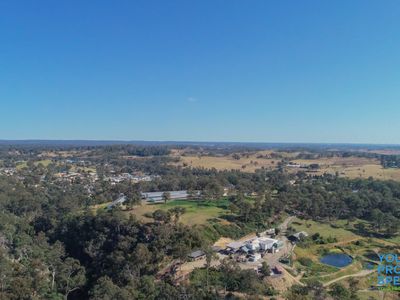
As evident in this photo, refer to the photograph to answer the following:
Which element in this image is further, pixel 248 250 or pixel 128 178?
pixel 128 178

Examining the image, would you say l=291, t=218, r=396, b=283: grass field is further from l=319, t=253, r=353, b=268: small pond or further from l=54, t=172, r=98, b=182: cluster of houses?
l=54, t=172, r=98, b=182: cluster of houses

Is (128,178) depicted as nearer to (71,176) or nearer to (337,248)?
(71,176)

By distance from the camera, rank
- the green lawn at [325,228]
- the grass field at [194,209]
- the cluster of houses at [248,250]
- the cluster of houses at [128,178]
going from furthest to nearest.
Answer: the cluster of houses at [128,178] → the grass field at [194,209] → the green lawn at [325,228] → the cluster of houses at [248,250]

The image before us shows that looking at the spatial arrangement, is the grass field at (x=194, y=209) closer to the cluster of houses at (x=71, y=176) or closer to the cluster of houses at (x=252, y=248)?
the cluster of houses at (x=252, y=248)

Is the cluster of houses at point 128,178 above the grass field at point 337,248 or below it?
above

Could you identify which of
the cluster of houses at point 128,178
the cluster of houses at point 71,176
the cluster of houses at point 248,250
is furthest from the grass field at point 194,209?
the cluster of houses at point 71,176

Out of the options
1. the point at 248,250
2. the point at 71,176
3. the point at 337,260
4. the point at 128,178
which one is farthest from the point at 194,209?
the point at 71,176

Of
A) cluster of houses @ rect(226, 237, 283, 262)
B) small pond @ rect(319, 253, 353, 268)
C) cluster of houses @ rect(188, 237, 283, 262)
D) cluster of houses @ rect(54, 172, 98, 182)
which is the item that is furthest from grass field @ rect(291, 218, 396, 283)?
cluster of houses @ rect(54, 172, 98, 182)
